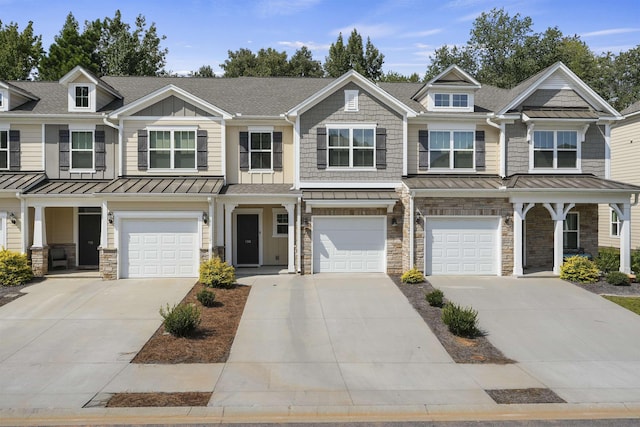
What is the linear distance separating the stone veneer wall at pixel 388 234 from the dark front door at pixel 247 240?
2819mm

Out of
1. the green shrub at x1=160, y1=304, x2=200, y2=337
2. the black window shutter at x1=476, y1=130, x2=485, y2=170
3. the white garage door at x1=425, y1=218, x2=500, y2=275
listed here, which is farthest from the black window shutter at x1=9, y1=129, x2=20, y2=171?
the black window shutter at x1=476, y1=130, x2=485, y2=170

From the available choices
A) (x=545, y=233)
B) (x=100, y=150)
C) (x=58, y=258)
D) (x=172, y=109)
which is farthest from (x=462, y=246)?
(x=58, y=258)

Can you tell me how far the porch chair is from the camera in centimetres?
1889

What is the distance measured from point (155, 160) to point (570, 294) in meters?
15.9

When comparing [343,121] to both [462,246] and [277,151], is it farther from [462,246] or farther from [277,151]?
[462,246]

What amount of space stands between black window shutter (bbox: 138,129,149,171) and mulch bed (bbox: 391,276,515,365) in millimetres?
11421

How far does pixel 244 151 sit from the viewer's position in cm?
1902

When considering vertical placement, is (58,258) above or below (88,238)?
below

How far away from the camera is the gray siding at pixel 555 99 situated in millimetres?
19203

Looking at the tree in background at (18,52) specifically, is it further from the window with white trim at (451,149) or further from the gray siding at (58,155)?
the window with white trim at (451,149)

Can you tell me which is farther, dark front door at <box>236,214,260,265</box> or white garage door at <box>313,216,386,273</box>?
dark front door at <box>236,214,260,265</box>

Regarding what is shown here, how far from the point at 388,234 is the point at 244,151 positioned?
6710mm

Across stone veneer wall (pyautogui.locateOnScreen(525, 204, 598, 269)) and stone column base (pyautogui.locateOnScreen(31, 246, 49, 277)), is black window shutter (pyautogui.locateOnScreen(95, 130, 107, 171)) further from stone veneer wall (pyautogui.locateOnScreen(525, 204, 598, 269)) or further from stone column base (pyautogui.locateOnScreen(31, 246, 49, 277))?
stone veneer wall (pyautogui.locateOnScreen(525, 204, 598, 269))

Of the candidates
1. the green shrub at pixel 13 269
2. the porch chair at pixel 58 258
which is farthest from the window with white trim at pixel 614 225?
the green shrub at pixel 13 269
